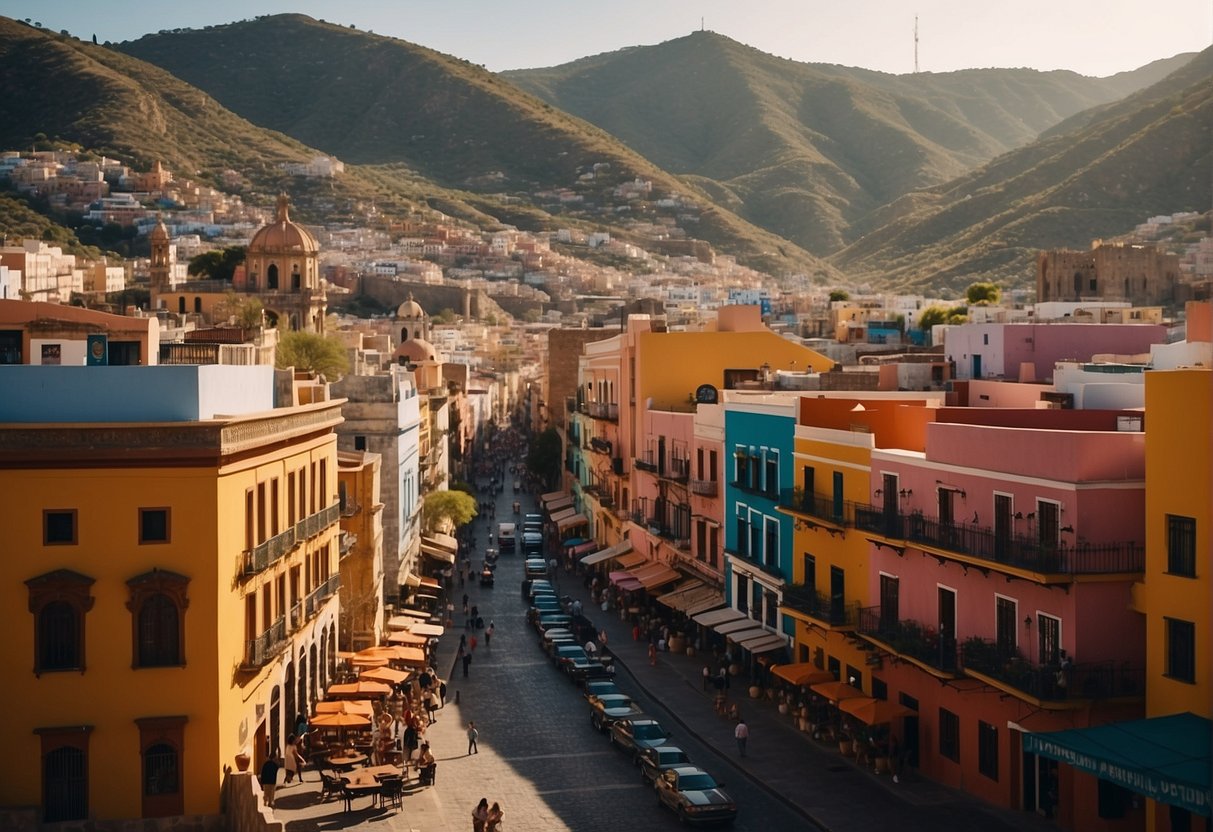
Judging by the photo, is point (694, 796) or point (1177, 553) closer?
point (1177, 553)

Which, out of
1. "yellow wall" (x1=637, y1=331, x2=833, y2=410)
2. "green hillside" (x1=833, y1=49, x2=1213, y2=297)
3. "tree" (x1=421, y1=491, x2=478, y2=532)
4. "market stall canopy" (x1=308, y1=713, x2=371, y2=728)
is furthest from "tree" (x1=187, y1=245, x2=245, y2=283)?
"market stall canopy" (x1=308, y1=713, x2=371, y2=728)

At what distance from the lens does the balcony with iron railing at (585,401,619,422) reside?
56312 millimetres

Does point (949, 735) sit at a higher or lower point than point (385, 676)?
higher

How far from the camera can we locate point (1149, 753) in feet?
66.7

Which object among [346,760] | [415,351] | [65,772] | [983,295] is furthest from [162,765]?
[983,295]

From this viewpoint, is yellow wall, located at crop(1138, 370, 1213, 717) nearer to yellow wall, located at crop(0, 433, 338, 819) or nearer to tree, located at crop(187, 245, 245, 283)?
yellow wall, located at crop(0, 433, 338, 819)

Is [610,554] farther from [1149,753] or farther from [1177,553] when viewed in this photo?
[1149,753]

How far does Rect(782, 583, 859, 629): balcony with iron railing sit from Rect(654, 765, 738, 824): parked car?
5.66 m

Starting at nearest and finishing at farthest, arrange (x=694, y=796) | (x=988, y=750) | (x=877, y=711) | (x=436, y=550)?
1. (x=694, y=796)
2. (x=988, y=750)
3. (x=877, y=711)
4. (x=436, y=550)

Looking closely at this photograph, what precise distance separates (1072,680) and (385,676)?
16.5 m

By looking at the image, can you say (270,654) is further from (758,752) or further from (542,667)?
(542,667)

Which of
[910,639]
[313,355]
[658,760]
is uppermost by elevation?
[313,355]

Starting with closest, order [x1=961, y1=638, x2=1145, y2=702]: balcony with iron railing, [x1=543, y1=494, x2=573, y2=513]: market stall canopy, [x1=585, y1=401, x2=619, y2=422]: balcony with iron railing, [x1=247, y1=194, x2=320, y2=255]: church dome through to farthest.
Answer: [x1=961, y1=638, x2=1145, y2=702]: balcony with iron railing → [x1=585, y1=401, x2=619, y2=422]: balcony with iron railing → [x1=543, y1=494, x2=573, y2=513]: market stall canopy → [x1=247, y1=194, x2=320, y2=255]: church dome

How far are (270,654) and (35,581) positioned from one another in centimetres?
450
